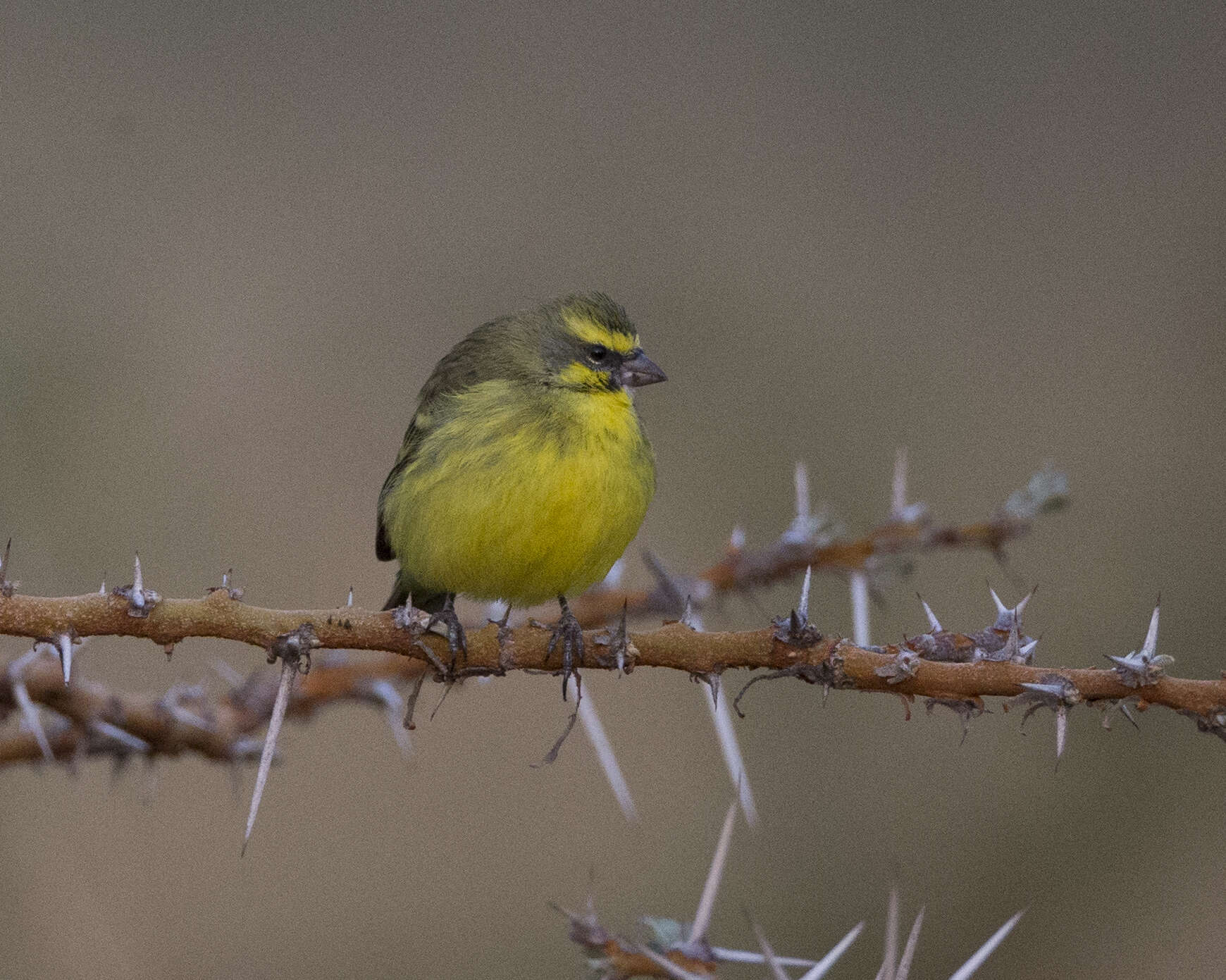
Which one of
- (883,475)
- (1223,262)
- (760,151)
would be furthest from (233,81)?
(1223,262)

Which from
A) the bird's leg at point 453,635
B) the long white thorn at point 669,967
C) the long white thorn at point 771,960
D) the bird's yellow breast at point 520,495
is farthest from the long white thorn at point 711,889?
the bird's yellow breast at point 520,495

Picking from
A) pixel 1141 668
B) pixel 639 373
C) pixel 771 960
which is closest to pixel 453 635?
pixel 771 960

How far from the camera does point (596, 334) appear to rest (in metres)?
4.89

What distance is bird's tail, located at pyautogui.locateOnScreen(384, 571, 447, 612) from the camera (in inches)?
187

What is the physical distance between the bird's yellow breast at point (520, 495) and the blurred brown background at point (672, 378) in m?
1.38

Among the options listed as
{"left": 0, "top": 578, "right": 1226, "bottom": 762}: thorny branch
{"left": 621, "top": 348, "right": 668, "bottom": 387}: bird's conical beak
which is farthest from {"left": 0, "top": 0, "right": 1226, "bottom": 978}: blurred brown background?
A: {"left": 0, "top": 578, "right": 1226, "bottom": 762}: thorny branch

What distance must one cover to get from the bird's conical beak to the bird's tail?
94 cm

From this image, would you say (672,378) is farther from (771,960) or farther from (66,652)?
(771,960)

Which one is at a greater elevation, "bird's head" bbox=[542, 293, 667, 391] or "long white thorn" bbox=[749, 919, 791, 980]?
"bird's head" bbox=[542, 293, 667, 391]

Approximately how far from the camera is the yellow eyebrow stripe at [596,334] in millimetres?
4867

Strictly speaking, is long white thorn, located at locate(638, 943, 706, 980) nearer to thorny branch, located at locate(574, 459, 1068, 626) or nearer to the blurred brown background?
thorny branch, located at locate(574, 459, 1068, 626)

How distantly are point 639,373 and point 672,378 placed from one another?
1.76 m

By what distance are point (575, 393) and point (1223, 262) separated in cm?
340

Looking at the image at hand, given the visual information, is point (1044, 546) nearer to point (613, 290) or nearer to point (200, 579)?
point (613, 290)
